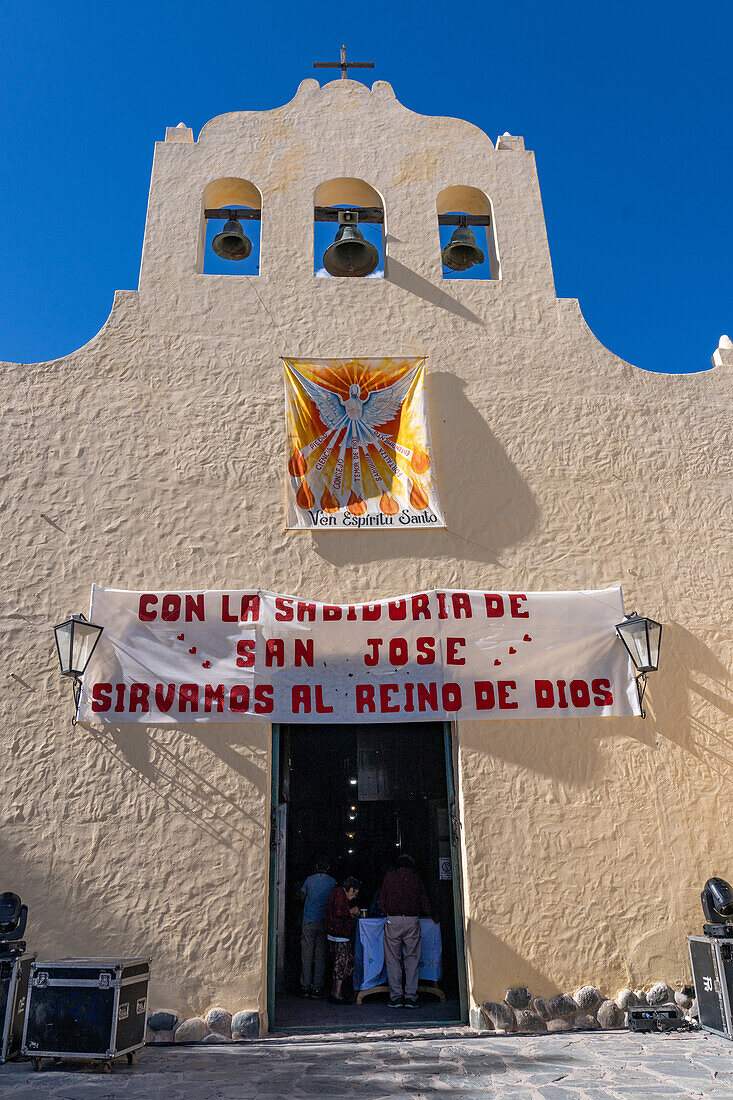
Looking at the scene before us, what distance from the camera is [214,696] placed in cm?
684

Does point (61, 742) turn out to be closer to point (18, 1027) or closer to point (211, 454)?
point (18, 1027)

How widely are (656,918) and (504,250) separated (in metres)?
6.77

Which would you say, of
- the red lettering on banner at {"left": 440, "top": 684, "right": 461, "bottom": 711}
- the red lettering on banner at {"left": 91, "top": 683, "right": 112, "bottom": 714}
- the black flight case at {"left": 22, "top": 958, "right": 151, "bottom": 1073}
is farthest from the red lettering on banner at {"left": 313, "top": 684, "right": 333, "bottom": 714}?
the black flight case at {"left": 22, "top": 958, "right": 151, "bottom": 1073}

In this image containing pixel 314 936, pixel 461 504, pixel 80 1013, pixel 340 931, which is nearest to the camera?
pixel 80 1013

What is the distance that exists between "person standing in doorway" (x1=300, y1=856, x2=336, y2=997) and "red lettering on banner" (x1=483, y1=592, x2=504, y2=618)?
11.4ft

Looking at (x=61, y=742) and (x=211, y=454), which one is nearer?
(x=61, y=742)

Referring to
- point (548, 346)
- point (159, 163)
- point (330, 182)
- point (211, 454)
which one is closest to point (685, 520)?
point (548, 346)

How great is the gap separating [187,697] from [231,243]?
16.8ft

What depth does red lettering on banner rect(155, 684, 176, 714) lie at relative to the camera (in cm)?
680

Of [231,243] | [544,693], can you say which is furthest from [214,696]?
[231,243]

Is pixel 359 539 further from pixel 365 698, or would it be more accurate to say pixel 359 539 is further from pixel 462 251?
pixel 462 251

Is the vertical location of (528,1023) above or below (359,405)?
below

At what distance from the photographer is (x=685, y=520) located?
7730 millimetres

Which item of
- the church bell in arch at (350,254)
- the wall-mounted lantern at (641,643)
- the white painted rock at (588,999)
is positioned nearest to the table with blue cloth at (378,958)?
the white painted rock at (588,999)
